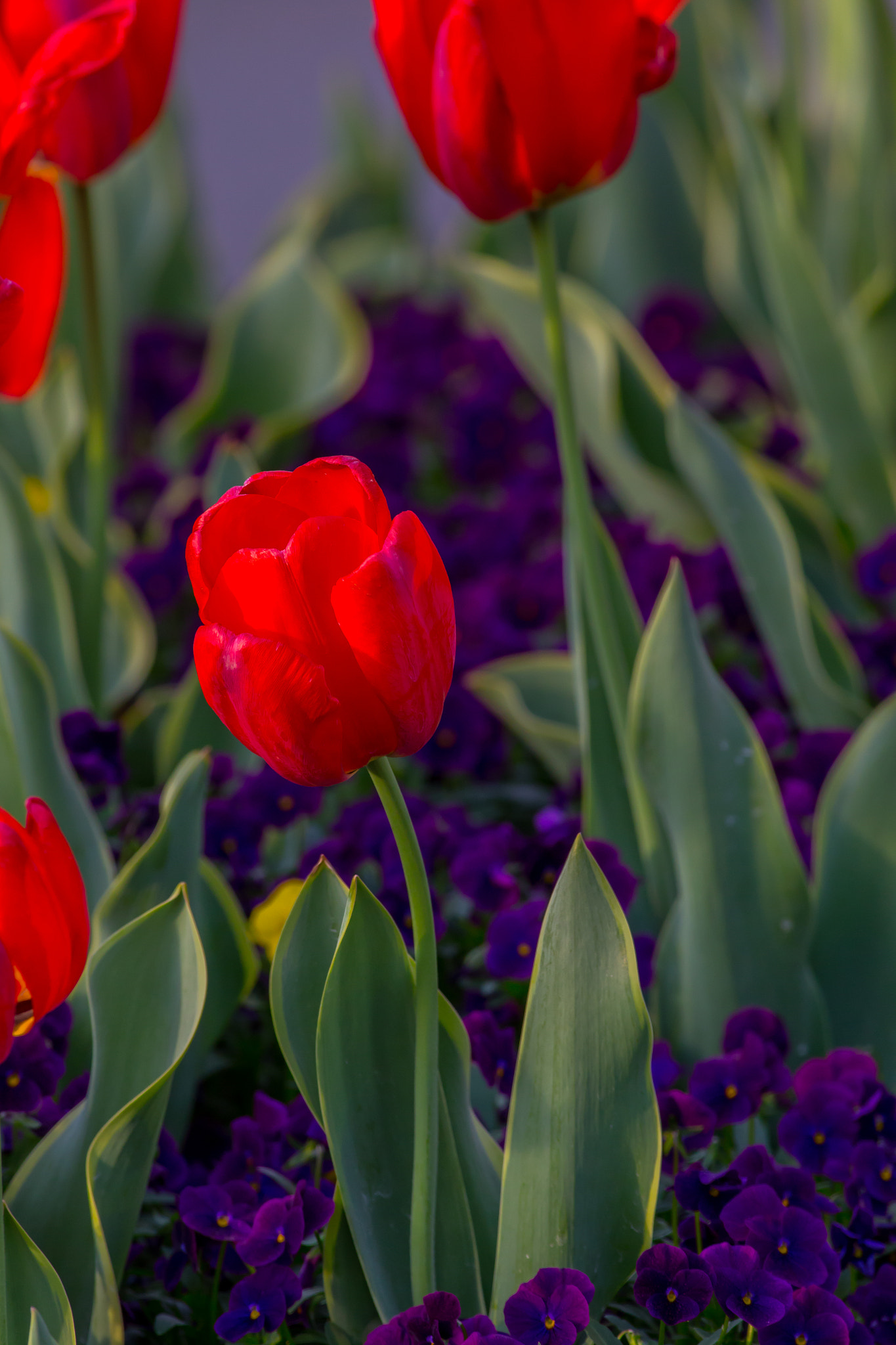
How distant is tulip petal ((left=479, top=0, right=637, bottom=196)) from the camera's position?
633mm

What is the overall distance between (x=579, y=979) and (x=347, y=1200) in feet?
0.47

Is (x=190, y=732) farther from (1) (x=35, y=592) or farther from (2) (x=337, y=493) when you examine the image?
(2) (x=337, y=493)

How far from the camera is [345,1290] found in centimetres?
64

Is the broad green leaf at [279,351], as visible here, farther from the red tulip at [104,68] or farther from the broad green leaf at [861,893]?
the broad green leaf at [861,893]

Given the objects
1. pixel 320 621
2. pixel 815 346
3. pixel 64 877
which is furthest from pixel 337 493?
pixel 815 346

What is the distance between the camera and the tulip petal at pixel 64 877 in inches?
20.0

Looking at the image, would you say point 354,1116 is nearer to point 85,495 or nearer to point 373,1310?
point 373,1310

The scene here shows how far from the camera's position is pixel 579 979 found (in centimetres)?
57

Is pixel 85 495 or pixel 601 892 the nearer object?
pixel 601 892

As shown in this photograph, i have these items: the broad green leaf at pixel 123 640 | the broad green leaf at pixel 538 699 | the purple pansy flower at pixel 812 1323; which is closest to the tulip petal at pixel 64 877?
the purple pansy flower at pixel 812 1323

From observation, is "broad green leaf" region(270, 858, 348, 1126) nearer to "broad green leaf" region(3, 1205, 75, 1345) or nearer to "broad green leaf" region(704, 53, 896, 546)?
"broad green leaf" region(3, 1205, 75, 1345)

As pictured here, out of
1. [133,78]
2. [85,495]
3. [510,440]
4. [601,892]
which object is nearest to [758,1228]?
[601,892]

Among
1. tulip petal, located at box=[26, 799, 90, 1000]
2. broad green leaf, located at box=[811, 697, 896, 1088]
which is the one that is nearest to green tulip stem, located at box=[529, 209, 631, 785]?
broad green leaf, located at box=[811, 697, 896, 1088]

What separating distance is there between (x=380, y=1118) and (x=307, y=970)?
75 mm
